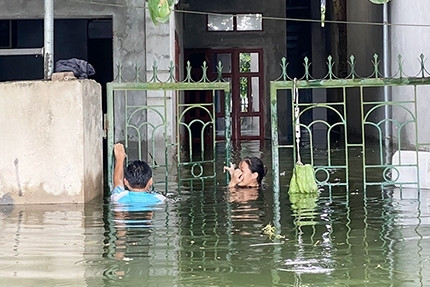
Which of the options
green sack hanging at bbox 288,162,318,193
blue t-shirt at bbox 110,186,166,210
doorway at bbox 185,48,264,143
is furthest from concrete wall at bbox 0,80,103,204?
doorway at bbox 185,48,264,143

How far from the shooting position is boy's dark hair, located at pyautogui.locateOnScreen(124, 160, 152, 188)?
7.48m

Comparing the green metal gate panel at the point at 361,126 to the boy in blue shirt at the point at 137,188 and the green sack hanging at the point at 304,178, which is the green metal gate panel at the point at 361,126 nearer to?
the green sack hanging at the point at 304,178

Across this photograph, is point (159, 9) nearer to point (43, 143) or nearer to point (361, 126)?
point (43, 143)

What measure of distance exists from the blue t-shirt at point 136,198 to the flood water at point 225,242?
0.15 metres

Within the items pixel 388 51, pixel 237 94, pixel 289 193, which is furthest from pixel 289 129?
pixel 289 193

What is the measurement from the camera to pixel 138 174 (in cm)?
748

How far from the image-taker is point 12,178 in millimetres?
7629

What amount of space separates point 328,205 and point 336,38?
21391 mm

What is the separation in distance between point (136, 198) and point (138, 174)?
0.22m

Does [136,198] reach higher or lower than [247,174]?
lower

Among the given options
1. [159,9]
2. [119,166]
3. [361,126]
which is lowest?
[119,166]

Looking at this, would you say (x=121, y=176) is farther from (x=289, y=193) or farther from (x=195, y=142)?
(x=195, y=142)

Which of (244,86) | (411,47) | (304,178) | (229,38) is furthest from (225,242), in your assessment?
(244,86)

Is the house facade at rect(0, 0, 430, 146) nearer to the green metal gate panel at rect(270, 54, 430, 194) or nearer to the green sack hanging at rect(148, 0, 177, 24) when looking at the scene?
the green metal gate panel at rect(270, 54, 430, 194)
